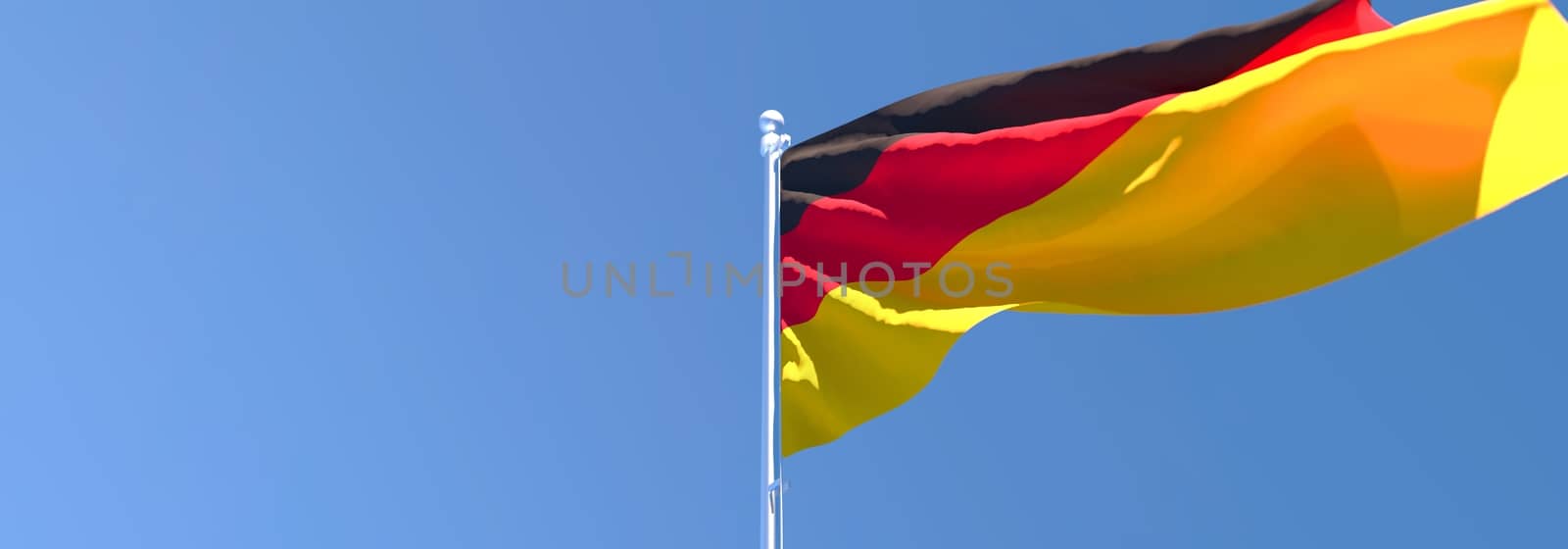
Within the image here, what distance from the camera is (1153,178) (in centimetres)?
656

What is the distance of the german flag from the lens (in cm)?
563

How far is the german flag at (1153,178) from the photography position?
5.63 meters

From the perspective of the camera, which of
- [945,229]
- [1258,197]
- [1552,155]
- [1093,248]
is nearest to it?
[1552,155]

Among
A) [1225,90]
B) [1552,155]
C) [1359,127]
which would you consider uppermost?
[1225,90]

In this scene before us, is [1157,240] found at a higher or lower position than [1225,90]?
lower

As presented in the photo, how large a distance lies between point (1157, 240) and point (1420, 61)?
1590mm

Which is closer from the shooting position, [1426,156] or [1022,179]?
[1426,156]

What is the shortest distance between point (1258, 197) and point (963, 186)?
1750 millimetres

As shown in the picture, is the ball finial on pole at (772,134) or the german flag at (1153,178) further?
the ball finial on pole at (772,134)

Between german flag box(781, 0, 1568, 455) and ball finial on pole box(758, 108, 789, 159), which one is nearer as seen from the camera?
german flag box(781, 0, 1568, 455)

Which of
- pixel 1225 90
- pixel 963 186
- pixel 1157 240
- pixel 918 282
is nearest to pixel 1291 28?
pixel 1225 90

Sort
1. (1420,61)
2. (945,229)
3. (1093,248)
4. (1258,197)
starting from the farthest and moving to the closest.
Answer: (945,229)
(1093,248)
(1258,197)
(1420,61)

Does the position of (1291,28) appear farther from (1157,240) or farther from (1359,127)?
(1157,240)

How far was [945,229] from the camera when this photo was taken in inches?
283
